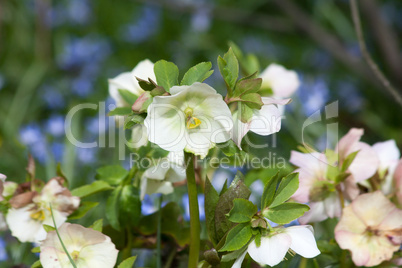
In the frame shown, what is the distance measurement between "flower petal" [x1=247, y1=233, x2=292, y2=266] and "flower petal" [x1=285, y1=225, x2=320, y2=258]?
0.01 metres

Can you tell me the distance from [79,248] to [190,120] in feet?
0.61

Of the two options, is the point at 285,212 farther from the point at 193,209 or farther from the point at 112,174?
the point at 112,174

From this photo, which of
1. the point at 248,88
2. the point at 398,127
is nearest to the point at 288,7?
the point at 398,127

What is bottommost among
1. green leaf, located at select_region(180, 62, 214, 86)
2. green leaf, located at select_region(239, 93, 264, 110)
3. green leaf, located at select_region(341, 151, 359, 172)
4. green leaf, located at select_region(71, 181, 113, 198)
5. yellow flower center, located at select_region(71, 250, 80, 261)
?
yellow flower center, located at select_region(71, 250, 80, 261)

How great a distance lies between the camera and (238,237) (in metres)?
0.51

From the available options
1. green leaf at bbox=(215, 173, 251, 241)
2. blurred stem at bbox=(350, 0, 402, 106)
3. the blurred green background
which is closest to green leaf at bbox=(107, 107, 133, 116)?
green leaf at bbox=(215, 173, 251, 241)

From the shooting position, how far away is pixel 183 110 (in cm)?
55

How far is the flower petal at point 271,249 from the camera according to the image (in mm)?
491

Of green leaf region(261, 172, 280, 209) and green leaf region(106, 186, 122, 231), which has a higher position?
green leaf region(261, 172, 280, 209)

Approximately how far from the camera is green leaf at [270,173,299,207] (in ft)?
1.70

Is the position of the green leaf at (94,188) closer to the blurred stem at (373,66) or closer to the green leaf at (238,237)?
the green leaf at (238,237)

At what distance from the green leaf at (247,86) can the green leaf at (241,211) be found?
114mm

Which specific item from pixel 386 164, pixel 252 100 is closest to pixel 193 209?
pixel 252 100

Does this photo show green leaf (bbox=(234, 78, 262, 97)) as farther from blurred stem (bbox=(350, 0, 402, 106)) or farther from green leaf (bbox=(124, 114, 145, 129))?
blurred stem (bbox=(350, 0, 402, 106))
